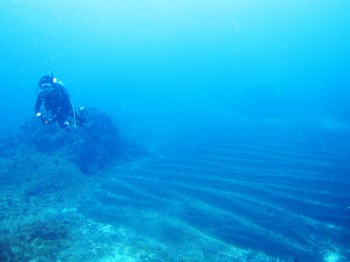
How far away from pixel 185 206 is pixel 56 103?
4631 millimetres

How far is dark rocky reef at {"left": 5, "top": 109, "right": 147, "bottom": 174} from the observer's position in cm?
1028

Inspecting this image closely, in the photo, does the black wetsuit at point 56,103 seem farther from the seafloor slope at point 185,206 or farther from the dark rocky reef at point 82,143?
the seafloor slope at point 185,206

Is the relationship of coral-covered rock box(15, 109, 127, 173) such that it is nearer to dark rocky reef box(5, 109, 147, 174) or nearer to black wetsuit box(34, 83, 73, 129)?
dark rocky reef box(5, 109, 147, 174)

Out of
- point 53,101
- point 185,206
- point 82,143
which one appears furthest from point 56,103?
point 185,206

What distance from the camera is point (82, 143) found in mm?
10508

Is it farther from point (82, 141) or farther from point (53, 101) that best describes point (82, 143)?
point (53, 101)

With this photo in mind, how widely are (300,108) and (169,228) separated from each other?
17666 mm

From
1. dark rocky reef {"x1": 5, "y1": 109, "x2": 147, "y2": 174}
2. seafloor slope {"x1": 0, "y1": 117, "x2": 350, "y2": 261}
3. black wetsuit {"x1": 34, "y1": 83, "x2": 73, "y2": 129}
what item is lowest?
seafloor slope {"x1": 0, "y1": 117, "x2": 350, "y2": 261}

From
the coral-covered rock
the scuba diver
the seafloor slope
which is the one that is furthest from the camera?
the coral-covered rock

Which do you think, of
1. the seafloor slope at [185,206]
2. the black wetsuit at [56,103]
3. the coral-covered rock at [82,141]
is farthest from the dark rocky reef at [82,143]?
the black wetsuit at [56,103]

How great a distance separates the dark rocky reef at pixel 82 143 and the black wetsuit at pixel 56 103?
149 cm

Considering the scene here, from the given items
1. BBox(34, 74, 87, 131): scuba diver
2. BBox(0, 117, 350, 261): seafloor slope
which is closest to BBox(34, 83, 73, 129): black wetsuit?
BBox(34, 74, 87, 131): scuba diver

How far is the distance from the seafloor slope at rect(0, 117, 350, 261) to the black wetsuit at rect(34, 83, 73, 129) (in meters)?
2.04

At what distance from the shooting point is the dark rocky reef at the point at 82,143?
1028 centimetres
